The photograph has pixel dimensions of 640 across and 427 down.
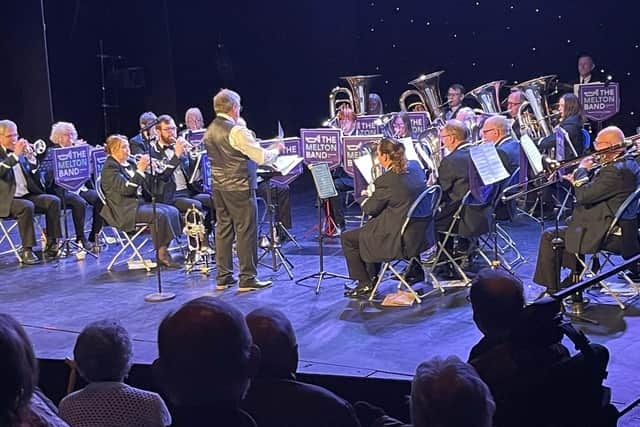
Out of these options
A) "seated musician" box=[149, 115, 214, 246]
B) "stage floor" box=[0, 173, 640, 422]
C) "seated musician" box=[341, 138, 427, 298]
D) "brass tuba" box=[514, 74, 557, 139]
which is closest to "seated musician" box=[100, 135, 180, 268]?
"seated musician" box=[149, 115, 214, 246]

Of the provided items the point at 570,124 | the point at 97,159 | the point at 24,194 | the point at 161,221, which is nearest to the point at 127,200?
the point at 161,221

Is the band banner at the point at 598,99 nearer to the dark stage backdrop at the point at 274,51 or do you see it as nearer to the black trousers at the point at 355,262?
the dark stage backdrop at the point at 274,51

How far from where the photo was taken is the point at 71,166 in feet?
30.1

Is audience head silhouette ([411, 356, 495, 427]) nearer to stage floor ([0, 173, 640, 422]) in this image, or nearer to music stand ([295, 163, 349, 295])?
stage floor ([0, 173, 640, 422])

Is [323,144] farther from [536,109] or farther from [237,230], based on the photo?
[536,109]

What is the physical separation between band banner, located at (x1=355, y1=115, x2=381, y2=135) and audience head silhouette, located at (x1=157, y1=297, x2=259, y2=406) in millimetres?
7638

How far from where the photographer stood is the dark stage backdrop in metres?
13.2

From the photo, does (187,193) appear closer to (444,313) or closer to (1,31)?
(444,313)

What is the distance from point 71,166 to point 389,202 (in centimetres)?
381

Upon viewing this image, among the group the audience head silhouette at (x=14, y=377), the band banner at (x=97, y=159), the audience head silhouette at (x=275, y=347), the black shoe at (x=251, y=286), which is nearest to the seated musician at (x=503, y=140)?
the black shoe at (x=251, y=286)

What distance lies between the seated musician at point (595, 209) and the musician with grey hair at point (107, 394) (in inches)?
157

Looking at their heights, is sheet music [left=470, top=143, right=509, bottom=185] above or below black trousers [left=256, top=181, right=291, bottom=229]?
above

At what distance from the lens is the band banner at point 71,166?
905 cm

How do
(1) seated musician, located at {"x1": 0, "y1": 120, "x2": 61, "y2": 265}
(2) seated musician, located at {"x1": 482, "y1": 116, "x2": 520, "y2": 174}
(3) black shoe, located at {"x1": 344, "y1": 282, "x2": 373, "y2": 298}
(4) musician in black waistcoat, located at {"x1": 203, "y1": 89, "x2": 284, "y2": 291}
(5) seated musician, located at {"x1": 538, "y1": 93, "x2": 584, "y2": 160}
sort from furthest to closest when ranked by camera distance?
1. (5) seated musician, located at {"x1": 538, "y1": 93, "x2": 584, "y2": 160}
2. (1) seated musician, located at {"x1": 0, "y1": 120, "x2": 61, "y2": 265}
3. (2) seated musician, located at {"x1": 482, "y1": 116, "x2": 520, "y2": 174}
4. (4) musician in black waistcoat, located at {"x1": 203, "y1": 89, "x2": 284, "y2": 291}
5. (3) black shoe, located at {"x1": 344, "y1": 282, "x2": 373, "y2": 298}
